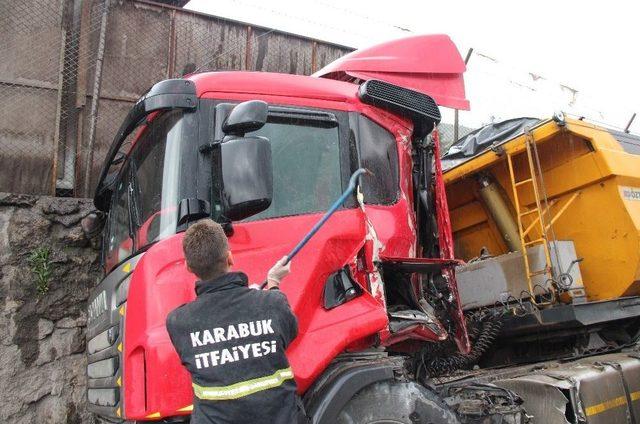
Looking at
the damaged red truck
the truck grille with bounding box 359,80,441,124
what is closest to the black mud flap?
the damaged red truck

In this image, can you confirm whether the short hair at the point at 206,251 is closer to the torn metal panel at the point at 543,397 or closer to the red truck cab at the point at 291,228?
the red truck cab at the point at 291,228

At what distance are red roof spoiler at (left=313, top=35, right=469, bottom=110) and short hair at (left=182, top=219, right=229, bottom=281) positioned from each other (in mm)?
2028

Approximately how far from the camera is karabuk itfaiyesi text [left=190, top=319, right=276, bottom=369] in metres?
1.98

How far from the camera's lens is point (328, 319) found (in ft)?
8.55

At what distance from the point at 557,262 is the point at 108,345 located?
128 inches

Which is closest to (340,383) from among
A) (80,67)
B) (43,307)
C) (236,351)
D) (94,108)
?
(236,351)

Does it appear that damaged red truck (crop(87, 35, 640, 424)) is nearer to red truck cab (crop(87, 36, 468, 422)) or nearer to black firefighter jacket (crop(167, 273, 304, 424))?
red truck cab (crop(87, 36, 468, 422))

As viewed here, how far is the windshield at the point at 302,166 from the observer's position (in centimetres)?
280

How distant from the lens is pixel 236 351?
6.50 ft

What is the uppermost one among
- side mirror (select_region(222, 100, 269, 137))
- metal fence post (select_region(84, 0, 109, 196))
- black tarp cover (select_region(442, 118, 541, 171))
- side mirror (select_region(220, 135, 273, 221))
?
metal fence post (select_region(84, 0, 109, 196))

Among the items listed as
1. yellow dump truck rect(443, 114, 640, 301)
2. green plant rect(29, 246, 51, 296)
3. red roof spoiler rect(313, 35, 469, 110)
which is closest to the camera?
red roof spoiler rect(313, 35, 469, 110)

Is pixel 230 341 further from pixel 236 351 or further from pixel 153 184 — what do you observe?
pixel 153 184

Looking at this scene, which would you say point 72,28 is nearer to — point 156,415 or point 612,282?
point 156,415

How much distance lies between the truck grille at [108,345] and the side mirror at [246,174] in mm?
568
